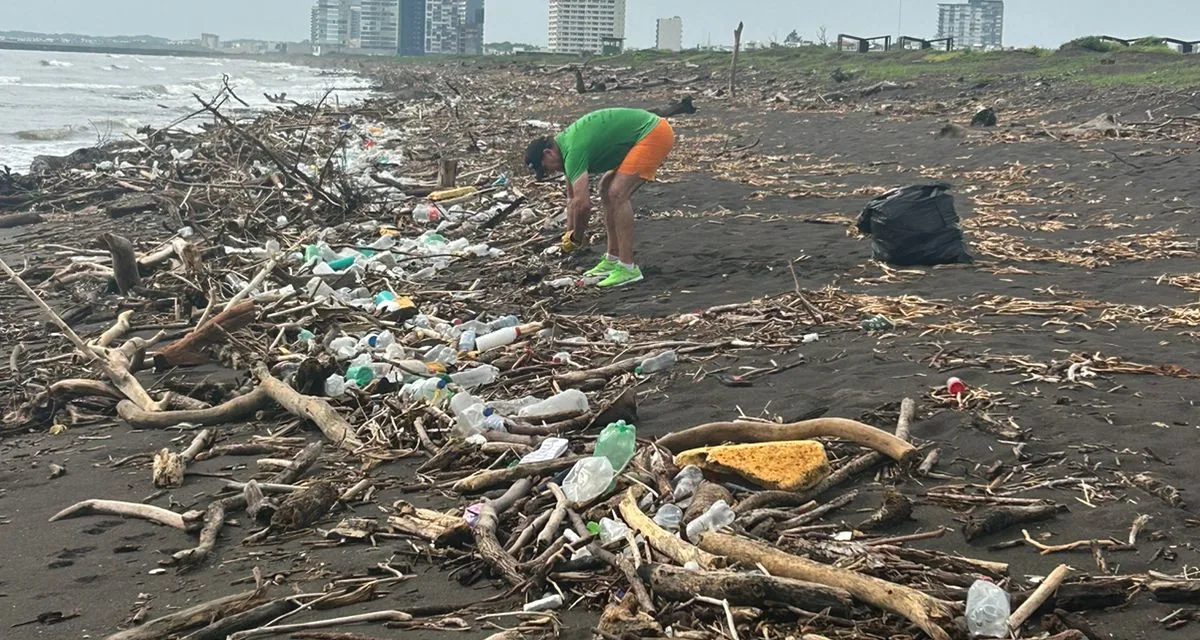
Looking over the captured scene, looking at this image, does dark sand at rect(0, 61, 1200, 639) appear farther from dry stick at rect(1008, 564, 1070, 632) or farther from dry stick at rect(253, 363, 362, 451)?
dry stick at rect(253, 363, 362, 451)

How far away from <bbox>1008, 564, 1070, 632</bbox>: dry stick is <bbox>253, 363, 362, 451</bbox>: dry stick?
2821 mm

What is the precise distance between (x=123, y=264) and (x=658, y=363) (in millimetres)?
4435

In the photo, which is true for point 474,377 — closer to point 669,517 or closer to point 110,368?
point 110,368

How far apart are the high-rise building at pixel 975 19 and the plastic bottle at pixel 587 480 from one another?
419 feet

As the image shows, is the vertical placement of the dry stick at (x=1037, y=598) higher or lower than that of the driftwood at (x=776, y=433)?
lower

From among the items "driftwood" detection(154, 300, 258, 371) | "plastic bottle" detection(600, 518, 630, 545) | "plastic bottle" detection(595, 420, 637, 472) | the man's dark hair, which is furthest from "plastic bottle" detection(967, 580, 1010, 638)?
the man's dark hair

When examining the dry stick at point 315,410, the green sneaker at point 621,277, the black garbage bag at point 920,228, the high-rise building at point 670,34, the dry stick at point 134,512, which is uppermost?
the high-rise building at point 670,34

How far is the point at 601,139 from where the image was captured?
7.58 metres

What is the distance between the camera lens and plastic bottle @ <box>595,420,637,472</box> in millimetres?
4020

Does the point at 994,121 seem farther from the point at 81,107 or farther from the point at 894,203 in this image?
the point at 81,107

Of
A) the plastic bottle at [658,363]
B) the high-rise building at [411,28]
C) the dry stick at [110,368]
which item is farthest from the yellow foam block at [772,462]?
the high-rise building at [411,28]

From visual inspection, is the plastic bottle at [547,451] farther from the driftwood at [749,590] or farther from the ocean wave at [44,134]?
the ocean wave at [44,134]

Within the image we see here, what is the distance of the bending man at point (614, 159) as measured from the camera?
298 inches

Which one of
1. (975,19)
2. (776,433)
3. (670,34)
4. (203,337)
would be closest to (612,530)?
(776,433)
